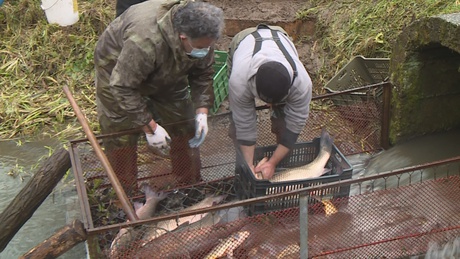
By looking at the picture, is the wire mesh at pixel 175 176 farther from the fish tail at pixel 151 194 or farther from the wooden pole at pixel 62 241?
the wooden pole at pixel 62 241

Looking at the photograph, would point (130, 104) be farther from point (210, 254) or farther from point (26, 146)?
point (26, 146)

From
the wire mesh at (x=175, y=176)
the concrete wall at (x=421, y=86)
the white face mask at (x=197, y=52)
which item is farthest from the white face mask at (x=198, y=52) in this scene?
the concrete wall at (x=421, y=86)

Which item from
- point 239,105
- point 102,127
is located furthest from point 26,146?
point 239,105

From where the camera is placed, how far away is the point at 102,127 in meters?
5.13

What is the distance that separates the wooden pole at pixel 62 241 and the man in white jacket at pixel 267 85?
4.85 ft

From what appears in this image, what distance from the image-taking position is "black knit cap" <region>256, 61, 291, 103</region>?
13.0 feet

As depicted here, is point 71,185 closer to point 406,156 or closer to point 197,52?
point 197,52

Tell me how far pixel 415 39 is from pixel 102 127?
9.76 feet

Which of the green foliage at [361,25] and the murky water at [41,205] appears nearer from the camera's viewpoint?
the murky water at [41,205]

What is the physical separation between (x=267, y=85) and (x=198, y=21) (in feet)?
2.12

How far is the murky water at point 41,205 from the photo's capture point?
5199 millimetres

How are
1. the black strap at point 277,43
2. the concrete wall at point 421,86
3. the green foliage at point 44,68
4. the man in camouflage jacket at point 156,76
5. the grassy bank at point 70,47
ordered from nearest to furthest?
the man in camouflage jacket at point 156,76
the black strap at point 277,43
the concrete wall at point 421,86
the grassy bank at point 70,47
the green foliage at point 44,68

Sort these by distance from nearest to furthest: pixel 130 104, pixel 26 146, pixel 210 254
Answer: pixel 210 254, pixel 130 104, pixel 26 146

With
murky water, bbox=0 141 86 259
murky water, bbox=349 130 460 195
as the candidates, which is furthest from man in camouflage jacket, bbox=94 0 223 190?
murky water, bbox=349 130 460 195
